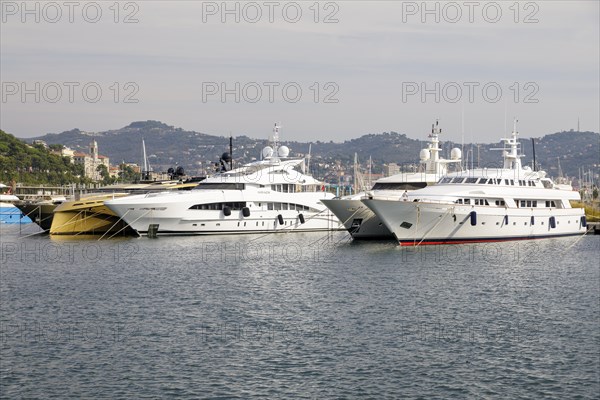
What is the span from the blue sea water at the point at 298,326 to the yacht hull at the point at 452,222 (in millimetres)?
4911

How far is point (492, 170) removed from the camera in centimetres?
6800

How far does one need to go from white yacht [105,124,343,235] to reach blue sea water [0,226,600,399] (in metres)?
12.9

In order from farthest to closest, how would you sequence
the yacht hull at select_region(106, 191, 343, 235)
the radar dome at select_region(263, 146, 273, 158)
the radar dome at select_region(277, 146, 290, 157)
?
1. the radar dome at select_region(263, 146, 273, 158)
2. the radar dome at select_region(277, 146, 290, 157)
3. the yacht hull at select_region(106, 191, 343, 235)

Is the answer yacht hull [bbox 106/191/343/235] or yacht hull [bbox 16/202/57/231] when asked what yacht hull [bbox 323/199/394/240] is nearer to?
yacht hull [bbox 106/191/343/235]

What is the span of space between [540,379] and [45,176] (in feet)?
478

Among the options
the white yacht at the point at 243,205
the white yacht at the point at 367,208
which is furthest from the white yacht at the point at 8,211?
the white yacht at the point at 367,208

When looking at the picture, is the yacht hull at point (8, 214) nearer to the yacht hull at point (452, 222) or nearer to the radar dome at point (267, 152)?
the radar dome at point (267, 152)

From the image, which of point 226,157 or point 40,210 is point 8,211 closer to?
point 40,210

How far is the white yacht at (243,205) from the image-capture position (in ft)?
229

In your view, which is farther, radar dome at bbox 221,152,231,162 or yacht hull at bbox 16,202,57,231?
radar dome at bbox 221,152,231,162

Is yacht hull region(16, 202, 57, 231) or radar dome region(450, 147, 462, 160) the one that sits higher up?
radar dome region(450, 147, 462, 160)

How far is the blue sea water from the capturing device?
84.4 feet

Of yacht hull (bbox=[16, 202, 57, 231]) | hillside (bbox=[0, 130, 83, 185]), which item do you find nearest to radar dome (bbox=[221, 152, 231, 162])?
yacht hull (bbox=[16, 202, 57, 231])

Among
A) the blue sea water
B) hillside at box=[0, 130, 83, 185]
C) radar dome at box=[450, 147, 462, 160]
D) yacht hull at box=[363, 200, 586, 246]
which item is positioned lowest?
the blue sea water
